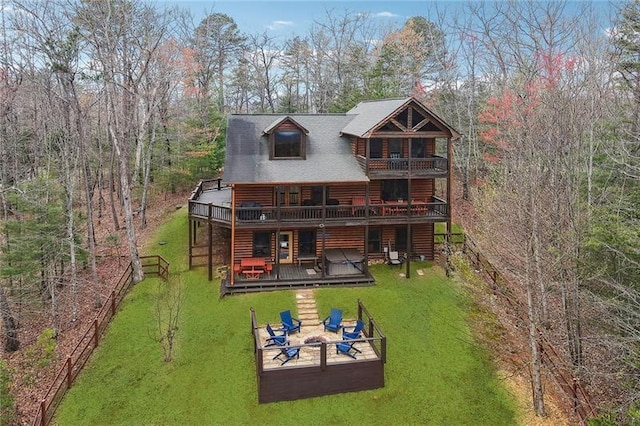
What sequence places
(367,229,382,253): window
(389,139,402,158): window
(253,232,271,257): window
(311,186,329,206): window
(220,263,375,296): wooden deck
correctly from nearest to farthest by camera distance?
(220,263,375,296): wooden deck, (253,232,271,257): window, (311,186,329,206): window, (389,139,402,158): window, (367,229,382,253): window

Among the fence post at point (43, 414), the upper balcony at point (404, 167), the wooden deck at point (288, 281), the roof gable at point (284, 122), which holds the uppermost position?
the roof gable at point (284, 122)

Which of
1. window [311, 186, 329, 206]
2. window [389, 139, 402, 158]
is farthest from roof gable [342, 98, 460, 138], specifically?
window [311, 186, 329, 206]

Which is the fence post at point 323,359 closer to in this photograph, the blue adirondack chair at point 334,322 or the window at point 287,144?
the blue adirondack chair at point 334,322

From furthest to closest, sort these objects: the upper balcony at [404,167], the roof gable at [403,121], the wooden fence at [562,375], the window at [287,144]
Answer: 1. the window at [287,144]
2. the upper balcony at [404,167]
3. the roof gable at [403,121]
4. the wooden fence at [562,375]

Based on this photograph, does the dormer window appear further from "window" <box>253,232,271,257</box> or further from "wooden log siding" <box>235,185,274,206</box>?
"window" <box>253,232,271,257</box>

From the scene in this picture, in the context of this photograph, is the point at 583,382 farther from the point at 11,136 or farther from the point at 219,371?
the point at 11,136

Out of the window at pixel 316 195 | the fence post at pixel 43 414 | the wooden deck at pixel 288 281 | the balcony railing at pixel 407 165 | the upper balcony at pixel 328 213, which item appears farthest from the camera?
the window at pixel 316 195

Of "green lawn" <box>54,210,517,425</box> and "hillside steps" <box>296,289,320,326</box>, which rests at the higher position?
"hillside steps" <box>296,289,320,326</box>

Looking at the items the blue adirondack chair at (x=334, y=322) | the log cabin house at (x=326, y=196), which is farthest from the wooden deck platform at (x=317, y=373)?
the log cabin house at (x=326, y=196)
